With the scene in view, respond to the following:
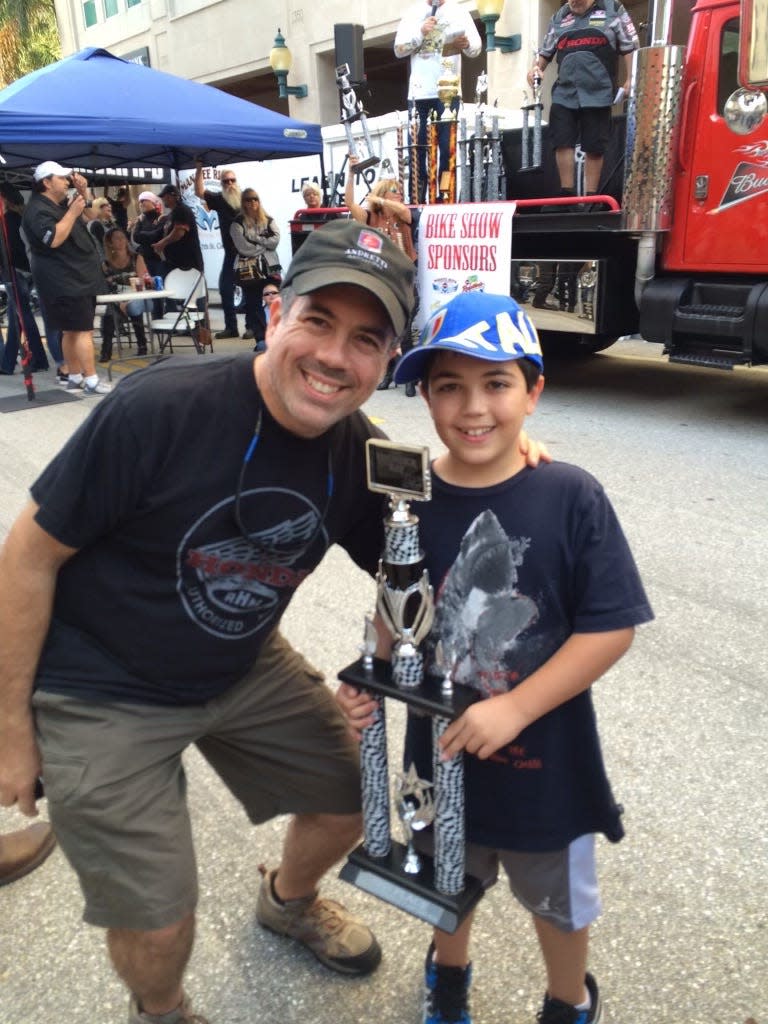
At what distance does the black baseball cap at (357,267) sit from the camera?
147 cm

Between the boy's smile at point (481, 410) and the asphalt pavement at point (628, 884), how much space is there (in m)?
0.51

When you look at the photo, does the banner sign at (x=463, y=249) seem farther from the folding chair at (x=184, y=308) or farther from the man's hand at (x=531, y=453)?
the man's hand at (x=531, y=453)

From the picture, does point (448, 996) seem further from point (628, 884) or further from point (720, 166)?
point (720, 166)

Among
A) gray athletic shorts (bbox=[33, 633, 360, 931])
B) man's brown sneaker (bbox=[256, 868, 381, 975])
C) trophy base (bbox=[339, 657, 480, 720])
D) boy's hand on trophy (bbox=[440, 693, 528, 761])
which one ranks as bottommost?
man's brown sneaker (bbox=[256, 868, 381, 975])

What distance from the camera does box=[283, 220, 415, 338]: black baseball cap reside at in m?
1.47

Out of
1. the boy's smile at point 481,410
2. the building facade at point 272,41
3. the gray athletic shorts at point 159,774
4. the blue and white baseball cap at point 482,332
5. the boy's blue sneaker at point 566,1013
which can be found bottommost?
the boy's blue sneaker at point 566,1013

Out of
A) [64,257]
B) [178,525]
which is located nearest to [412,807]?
[178,525]

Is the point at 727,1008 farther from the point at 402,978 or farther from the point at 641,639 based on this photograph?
the point at 641,639

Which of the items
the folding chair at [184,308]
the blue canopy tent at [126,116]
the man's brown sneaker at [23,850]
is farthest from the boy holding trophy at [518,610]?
the folding chair at [184,308]

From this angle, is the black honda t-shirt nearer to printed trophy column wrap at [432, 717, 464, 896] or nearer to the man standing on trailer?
printed trophy column wrap at [432, 717, 464, 896]

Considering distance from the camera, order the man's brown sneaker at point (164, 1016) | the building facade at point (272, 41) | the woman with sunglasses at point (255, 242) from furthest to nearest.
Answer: the building facade at point (272, 41) < the woman with sunglasses at point (255, 242) < the man's brown sneaker at point (164, 1016)

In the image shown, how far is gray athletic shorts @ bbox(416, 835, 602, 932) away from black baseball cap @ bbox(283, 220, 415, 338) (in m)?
0.96

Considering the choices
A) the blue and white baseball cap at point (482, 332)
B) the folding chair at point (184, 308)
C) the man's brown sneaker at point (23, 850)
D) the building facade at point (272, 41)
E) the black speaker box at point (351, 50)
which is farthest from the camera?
the building facade at point (272, 41)

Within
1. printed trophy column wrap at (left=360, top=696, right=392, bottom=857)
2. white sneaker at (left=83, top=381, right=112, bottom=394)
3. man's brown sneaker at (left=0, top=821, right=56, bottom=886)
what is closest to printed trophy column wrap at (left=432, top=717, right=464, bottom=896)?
printed trophy column wrap at (left=360, top=696, right=392, bottom=857)
